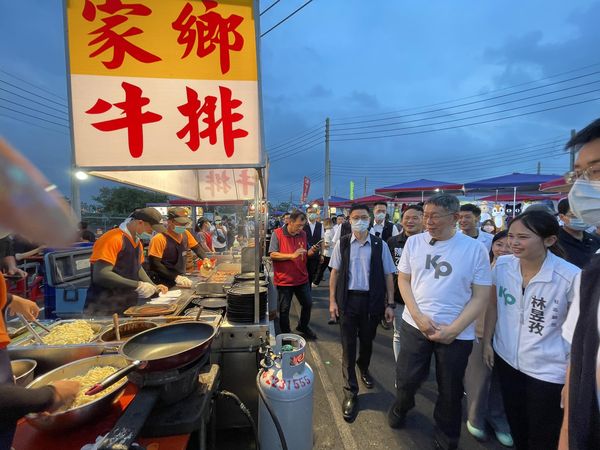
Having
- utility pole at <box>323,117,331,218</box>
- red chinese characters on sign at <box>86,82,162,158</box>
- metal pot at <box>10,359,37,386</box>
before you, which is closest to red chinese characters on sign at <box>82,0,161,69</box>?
red chinese characters on sign at <box>86,82,162,158</box>

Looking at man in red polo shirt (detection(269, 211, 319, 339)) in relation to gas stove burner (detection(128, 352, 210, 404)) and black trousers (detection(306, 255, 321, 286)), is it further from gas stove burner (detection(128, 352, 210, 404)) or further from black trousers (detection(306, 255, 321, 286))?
gas stove burner (detection(128, 352, 210, 404))

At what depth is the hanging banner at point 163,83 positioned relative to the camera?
6.39ft

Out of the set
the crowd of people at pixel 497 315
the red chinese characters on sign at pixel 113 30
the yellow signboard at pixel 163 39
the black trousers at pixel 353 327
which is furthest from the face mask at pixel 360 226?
the red chinese characters on sign at pixel 113 30

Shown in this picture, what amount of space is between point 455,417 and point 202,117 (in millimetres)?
3192

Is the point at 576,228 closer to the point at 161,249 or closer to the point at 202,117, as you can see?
the point at 202,117

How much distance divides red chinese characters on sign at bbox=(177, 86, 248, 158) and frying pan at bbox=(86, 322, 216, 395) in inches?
49.1

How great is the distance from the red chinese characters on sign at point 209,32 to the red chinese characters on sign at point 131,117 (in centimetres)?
44

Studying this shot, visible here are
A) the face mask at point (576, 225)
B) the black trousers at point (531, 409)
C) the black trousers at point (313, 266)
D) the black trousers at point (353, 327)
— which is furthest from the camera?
the black trousers at point (313, 266)

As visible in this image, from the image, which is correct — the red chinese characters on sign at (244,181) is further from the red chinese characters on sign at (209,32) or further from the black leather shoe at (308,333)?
the red chinese characters on sign at (209,32)

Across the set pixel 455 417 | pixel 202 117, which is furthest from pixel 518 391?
pixel 202 117

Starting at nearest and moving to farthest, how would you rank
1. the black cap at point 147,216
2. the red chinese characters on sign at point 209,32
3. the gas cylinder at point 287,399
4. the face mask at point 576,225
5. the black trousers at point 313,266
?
the red chinese characters on sign at point 209,32 → the gas cylinder at point 287,399 → the face mask at point 576,225 → the black cap at point 147,216 → the black trousers at point 313,266

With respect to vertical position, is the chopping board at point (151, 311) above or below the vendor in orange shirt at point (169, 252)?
below

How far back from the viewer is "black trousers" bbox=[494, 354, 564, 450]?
1877 mm

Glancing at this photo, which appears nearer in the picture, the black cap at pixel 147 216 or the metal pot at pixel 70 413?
the metal pot at pixel 70 413
